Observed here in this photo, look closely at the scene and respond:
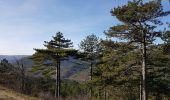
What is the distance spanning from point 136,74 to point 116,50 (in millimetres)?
3049

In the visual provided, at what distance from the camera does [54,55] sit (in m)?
47.2

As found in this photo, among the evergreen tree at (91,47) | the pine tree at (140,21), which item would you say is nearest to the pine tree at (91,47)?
the evergreen tree at (91,47)

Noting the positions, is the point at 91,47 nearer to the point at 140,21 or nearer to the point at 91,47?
the point at 91,47

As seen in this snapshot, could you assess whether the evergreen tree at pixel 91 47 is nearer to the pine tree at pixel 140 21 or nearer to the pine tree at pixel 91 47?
the pine tree at pixel 91 47

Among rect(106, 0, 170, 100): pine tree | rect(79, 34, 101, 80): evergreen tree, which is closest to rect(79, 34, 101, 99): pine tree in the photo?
rect(79, 34, 101, 80): evergreen tree

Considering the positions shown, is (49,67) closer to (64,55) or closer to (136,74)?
(64,55)

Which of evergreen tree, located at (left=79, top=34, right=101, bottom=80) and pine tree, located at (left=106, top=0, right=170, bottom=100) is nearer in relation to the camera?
pine tree, located at (left=106, top=0, right=170, bottom=100)

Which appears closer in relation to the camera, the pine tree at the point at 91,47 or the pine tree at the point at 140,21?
the pine tree at the point at 140,21

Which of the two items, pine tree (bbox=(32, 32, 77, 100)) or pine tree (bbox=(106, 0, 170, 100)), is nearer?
pine tree (bbox=(106, 0, 170, 100))

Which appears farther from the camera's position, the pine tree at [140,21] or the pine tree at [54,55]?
the pine tree at [54,55]

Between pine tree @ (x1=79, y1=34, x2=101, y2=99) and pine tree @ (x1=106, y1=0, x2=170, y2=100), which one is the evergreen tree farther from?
pine tree @ (x1=106, y1=0, x2=170, y2=100)

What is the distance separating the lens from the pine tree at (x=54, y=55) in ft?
151

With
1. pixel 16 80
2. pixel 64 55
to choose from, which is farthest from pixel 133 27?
pixel 16 80

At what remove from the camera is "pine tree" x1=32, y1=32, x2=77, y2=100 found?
4594 cm
